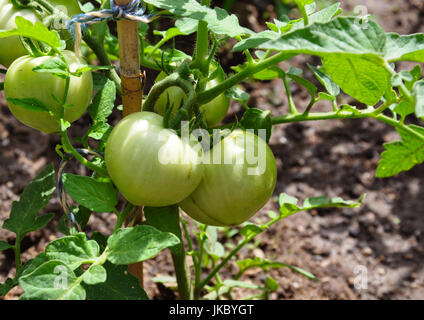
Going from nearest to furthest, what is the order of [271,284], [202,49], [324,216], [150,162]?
[150,162]
[202,49]
[271,284]
[324,216]

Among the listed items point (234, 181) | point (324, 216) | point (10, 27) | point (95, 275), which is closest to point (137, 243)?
point (95, 275)

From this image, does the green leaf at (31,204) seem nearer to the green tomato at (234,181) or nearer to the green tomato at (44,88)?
the green tomato at (44,88)

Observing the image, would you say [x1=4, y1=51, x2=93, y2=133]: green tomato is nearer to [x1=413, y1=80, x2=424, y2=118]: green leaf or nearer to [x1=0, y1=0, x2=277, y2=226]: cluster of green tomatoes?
[x1=0, y1=0, x2=277, y2=226]: cluster of green tomatoes

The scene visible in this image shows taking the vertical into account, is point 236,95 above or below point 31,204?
above

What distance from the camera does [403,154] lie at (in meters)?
0.85

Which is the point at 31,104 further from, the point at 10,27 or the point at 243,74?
the point at 243,74

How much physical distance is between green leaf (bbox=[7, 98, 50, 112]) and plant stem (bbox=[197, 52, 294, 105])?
8.7 inches

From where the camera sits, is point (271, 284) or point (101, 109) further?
point (271, 284)

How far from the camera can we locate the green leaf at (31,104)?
0.68 meters

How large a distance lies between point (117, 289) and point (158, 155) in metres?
0.21

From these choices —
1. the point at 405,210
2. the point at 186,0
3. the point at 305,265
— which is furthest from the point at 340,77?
the point at 405,210

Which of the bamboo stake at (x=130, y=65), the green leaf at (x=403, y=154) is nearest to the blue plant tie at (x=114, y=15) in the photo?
the bamboo stake at (x=130, y=65)

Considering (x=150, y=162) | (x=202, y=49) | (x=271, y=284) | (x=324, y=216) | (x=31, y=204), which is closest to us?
(x=150, y=162)

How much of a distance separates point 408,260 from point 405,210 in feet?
0.71
